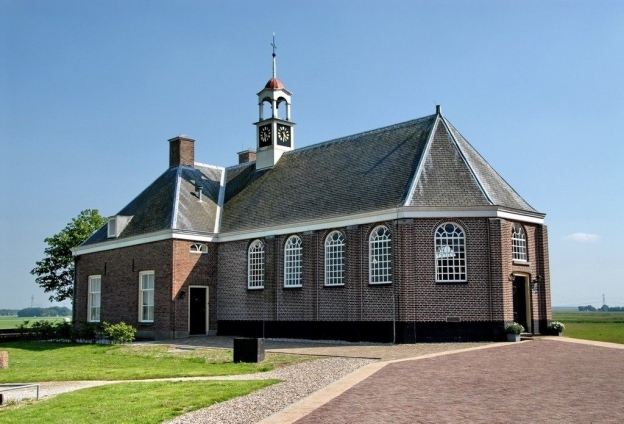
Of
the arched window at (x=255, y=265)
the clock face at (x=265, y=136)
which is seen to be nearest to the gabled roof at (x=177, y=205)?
the arched window at (x=255, y=265)

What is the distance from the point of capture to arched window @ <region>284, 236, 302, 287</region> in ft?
101

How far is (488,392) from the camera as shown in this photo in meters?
13.2

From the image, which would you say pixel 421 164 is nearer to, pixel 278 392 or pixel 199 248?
pixel 199 248

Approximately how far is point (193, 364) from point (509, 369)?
9.33m

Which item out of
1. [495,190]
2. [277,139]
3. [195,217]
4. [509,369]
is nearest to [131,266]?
[195,217]

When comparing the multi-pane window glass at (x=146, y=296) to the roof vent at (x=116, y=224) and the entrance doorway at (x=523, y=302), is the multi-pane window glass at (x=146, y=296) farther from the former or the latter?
the entrance doorway at (x=523, y=302)

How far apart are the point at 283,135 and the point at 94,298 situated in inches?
575

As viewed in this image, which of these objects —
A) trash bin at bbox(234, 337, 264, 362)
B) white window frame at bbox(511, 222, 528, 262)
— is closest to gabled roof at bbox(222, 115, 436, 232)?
white window frame at bbox(511, 222, 528, 262)

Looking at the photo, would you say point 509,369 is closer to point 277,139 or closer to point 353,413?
point 353,413

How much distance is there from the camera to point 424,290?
26.2m

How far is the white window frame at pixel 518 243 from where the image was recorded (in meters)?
27.4

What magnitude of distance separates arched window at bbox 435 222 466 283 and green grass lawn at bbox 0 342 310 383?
317 inches

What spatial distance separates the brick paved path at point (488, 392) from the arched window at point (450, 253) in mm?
6770

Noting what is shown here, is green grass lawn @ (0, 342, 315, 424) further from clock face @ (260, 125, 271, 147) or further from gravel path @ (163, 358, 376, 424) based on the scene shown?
clock face @ (260, 125, 271, 147)
